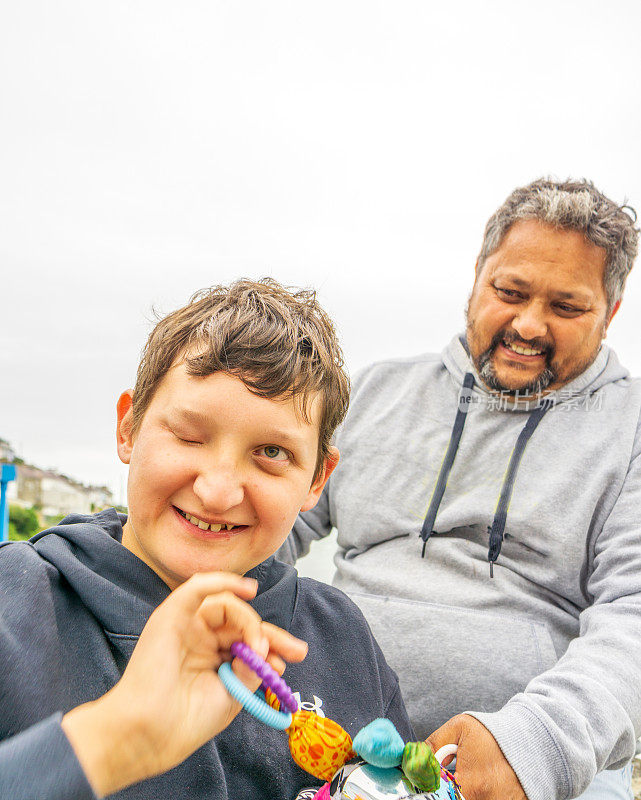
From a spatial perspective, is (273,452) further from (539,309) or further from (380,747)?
(539,309)

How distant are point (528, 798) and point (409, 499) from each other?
833 millimetres

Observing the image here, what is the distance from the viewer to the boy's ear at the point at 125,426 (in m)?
1.08

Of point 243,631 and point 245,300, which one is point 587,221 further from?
point 243,631

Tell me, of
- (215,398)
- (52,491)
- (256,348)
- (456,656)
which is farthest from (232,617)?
(52,491)

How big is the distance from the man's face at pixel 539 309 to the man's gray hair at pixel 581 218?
0.08 feet

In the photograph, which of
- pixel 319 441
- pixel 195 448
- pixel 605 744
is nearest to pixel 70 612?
pixel 195 448

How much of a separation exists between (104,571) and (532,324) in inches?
52.1

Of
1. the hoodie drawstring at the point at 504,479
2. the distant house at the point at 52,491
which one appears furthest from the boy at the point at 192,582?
the distant house at the point at 52,491

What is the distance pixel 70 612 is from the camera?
0.93 meters

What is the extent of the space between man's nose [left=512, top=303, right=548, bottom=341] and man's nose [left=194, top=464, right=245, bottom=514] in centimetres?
120

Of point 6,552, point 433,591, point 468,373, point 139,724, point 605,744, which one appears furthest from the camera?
point 468,373

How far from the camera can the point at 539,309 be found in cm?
190

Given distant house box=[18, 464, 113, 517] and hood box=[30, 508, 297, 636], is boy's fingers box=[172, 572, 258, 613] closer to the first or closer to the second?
hood box=[30, 508, 297, 636]

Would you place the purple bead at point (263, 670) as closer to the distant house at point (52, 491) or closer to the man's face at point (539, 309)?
the man's face at point (539, 309)
